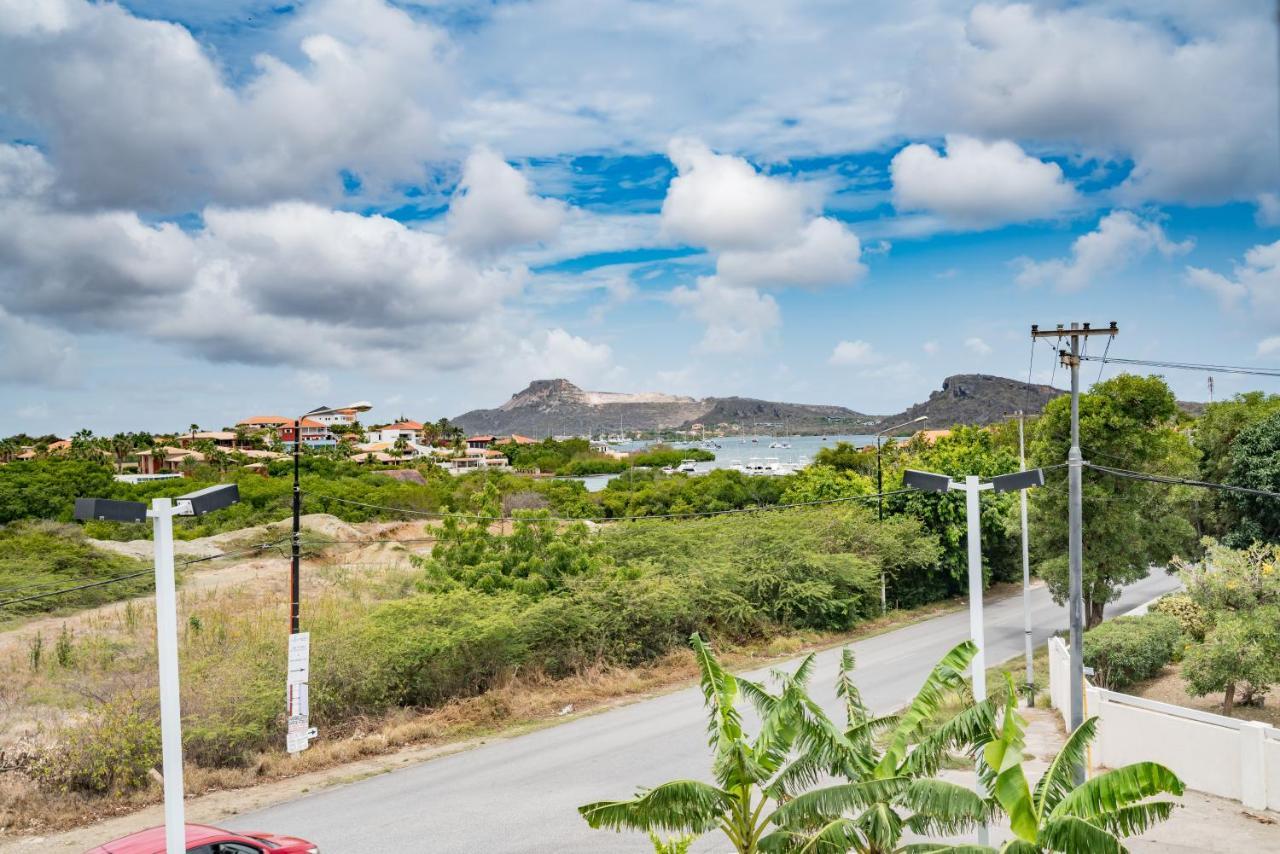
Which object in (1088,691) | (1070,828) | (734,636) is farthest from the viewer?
(734,636)

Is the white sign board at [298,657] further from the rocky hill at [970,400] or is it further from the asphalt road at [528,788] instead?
the rocky hill at [970,400]

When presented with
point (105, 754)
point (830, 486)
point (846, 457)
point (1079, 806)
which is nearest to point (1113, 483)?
point (830, 486)

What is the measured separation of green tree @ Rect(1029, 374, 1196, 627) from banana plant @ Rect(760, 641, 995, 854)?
17876mm

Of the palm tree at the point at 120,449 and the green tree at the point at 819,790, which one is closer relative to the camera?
the green tree at the point at 819,790

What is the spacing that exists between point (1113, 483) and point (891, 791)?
797 inches

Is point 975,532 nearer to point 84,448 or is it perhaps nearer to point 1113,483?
point 1113,483

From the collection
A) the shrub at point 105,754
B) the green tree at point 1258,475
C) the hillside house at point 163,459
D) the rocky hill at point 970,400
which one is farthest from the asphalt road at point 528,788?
the rocky hill at point 970,400

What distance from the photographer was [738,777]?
1037 cm

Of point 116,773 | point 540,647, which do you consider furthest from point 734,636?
point 116,773

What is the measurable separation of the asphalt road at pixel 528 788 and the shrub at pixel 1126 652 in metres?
4.58

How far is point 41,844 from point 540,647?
41.0 feet

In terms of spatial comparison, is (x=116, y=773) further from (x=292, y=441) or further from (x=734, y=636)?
(x=734, y=636)

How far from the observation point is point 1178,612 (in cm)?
2605

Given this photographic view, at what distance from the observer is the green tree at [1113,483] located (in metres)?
26.0
